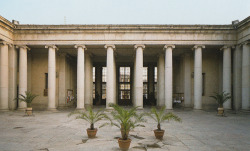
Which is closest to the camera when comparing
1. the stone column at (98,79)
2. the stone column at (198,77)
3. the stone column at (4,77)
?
the stone column at (4,77)

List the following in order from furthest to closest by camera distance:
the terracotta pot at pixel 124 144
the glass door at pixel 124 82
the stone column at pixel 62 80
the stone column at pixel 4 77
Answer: the glass door at pixel 124 82 → the stone column at pixel 62 80 → the stone column at pixel 4 77 → the terracotta pot at pixel 124 144

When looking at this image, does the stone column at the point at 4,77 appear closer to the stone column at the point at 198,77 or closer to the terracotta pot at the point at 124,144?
the terracotta pot at the point at 124,144

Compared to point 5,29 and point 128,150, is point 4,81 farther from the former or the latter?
point 128,150

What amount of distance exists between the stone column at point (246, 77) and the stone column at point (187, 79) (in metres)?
6.54

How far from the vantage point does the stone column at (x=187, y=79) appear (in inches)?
981

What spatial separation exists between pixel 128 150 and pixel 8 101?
61.3 feet

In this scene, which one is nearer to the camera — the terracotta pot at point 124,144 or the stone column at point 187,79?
the terracotta pot at point 124,144

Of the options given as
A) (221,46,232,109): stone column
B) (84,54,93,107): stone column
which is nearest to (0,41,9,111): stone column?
(84,54,93,107): stone column

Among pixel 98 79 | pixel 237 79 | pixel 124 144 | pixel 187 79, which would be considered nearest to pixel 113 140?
pixel 124 144

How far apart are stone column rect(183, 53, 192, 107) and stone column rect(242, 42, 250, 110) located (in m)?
6.54

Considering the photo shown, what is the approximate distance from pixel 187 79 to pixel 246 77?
708 cm

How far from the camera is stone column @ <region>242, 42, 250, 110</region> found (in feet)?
63.3

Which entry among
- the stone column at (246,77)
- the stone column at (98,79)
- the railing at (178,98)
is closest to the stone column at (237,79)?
the stone column at (246,77)
